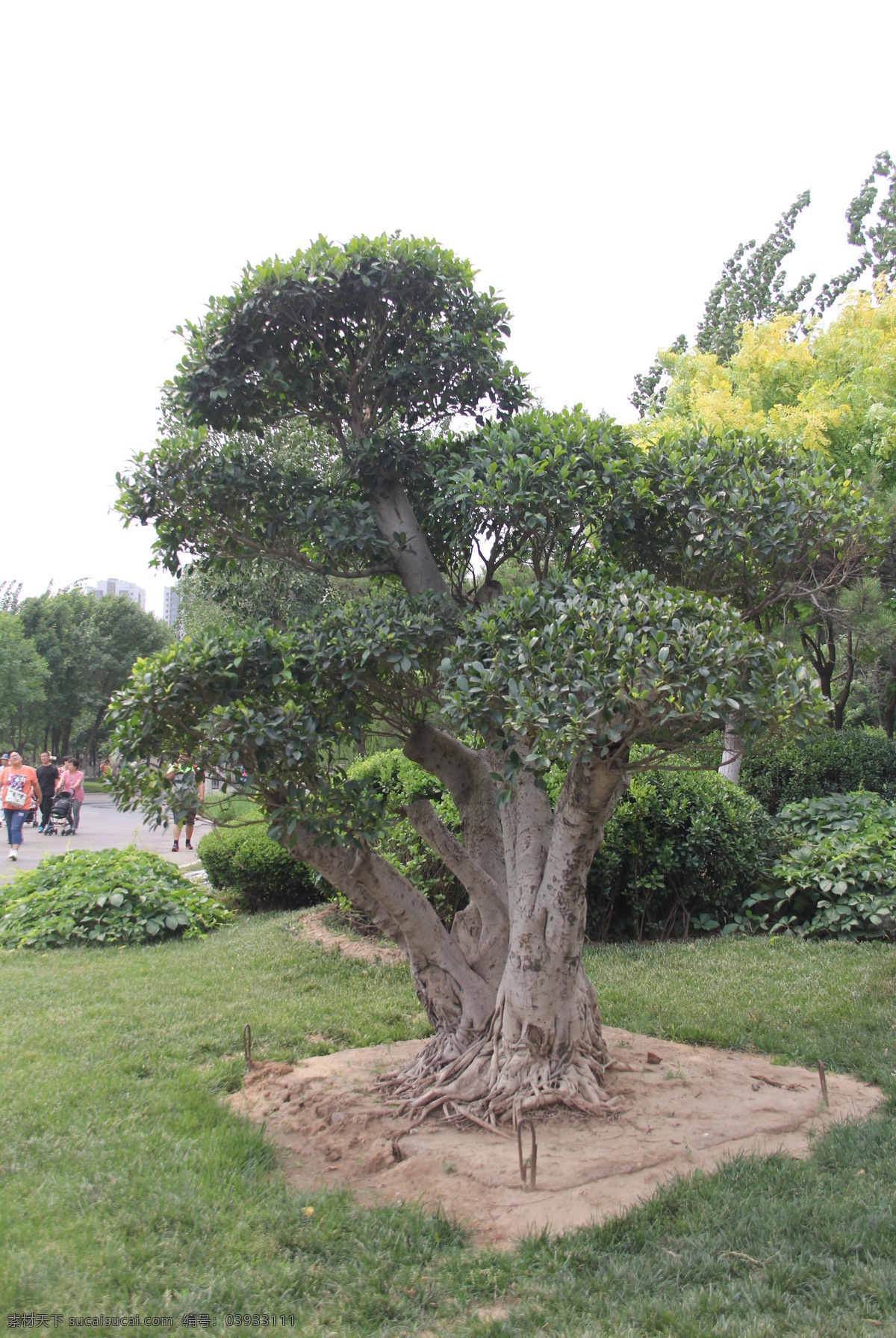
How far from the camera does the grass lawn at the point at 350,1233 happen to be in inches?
111

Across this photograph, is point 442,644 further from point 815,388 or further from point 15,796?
point 15,796

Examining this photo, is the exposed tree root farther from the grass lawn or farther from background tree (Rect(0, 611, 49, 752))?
background tree (Rect(0, 611, 49, 752))

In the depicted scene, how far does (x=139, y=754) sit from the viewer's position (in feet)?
14.7

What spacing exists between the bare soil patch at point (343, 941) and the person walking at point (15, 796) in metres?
6.50

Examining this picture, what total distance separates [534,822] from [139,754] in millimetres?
2123

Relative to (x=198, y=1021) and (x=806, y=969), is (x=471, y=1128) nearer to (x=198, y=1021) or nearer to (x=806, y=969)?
(x=198, y=1021)

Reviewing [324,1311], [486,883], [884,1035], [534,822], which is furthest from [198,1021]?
[884,1035]

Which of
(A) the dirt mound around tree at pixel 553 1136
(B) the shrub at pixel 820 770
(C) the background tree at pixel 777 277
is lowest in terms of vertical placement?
(A) the dirt mound around tree at pixel 553 1136

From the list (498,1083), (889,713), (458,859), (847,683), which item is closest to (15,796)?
(458,859)

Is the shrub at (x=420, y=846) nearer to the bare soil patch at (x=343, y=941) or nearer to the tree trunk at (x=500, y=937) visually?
the bare soil patch at (x=343, y=941)

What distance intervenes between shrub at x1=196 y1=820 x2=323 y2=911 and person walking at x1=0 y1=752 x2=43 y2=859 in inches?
164

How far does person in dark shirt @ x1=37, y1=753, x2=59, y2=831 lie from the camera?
731 inches

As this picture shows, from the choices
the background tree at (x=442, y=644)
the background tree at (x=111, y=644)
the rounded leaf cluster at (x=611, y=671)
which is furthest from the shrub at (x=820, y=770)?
the background tree at (x=111, y=644)

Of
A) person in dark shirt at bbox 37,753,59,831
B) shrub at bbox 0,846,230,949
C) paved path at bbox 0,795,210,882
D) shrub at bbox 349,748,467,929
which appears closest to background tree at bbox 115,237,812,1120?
shrub at bbox 349,748,467,929
